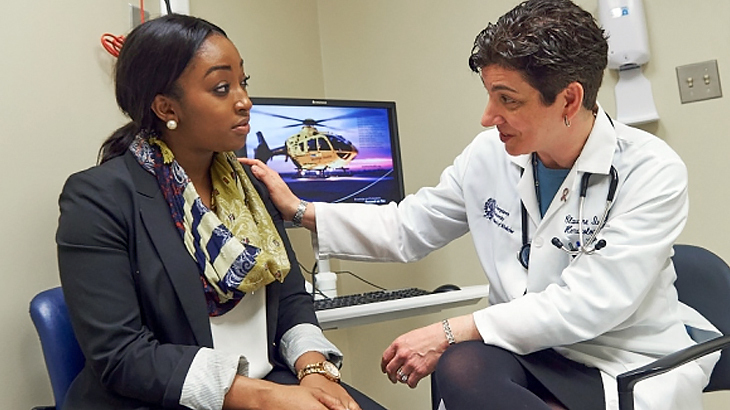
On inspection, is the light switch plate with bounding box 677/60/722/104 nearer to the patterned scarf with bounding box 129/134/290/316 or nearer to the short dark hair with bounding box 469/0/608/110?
the short dark hair with bounding box 469/0/608/110

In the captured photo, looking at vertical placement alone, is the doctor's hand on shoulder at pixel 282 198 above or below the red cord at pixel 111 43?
below

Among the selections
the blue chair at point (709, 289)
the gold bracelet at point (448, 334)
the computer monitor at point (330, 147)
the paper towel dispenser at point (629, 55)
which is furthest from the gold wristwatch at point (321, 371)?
the paper towel dispenser at point (629, 55)

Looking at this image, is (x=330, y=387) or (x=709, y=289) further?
(x=709, y=289)

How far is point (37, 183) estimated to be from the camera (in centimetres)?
153

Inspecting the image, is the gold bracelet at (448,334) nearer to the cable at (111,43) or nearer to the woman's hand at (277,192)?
the woman's hand at (277,192)

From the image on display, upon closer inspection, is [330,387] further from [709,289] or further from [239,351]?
[709,289]

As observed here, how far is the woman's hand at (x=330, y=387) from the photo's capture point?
3.98 feet

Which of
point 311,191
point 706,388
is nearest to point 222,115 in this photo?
point 311,191

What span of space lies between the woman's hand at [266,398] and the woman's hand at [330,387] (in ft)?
0.14

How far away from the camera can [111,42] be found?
176 centimetres

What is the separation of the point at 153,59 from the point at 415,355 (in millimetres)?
733

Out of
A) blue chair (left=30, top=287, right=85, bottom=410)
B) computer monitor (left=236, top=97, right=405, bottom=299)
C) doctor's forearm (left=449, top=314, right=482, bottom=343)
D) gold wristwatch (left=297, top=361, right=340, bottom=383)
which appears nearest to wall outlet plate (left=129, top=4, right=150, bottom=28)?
computer monitor (left=236, top=97, right=405, bottom=299)

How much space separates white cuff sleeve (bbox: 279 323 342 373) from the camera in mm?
1343

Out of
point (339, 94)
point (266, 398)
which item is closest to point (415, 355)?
point (266, 398)
